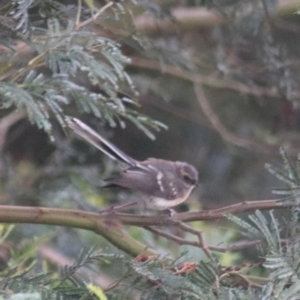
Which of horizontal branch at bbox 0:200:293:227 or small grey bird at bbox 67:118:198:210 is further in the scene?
small grey bird at bbox 67:118:198:210

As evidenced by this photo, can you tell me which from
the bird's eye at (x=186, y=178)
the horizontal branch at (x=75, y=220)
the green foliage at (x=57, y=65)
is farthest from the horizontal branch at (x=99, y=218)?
the bird's eye at (x=186, y=178)

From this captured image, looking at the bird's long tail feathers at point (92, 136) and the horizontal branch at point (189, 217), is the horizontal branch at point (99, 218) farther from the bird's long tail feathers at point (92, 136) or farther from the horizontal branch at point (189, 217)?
the bird's long tail feathers at point (92, 136)

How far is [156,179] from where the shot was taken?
2004 mm

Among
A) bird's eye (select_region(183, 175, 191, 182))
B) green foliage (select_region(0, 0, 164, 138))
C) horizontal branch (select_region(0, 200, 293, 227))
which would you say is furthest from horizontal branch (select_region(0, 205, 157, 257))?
bird's eye (select_region(183, 175, 191, 182))

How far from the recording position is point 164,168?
2107mm

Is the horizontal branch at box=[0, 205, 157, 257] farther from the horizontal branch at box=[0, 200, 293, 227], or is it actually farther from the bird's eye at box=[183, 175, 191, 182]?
the bird's eye at box=[183, 175, 191, 182]

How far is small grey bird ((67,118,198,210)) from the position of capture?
5.99 feet

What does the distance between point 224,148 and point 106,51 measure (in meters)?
2.20

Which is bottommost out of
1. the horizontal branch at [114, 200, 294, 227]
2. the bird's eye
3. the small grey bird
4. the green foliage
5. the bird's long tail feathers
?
the bird's eye

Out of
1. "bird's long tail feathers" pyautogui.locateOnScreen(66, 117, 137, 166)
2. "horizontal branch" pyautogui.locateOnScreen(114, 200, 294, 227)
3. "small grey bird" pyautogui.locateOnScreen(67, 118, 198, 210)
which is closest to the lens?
"horizontal branch" pyautogui.locateOnScreen(114, 200, 294, 227)

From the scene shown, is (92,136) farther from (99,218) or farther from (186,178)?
(186,178)

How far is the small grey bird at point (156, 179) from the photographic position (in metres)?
1.83

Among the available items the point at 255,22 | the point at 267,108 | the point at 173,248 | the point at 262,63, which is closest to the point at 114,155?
the point at 255,22

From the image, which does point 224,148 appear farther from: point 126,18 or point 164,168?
point 126,18
